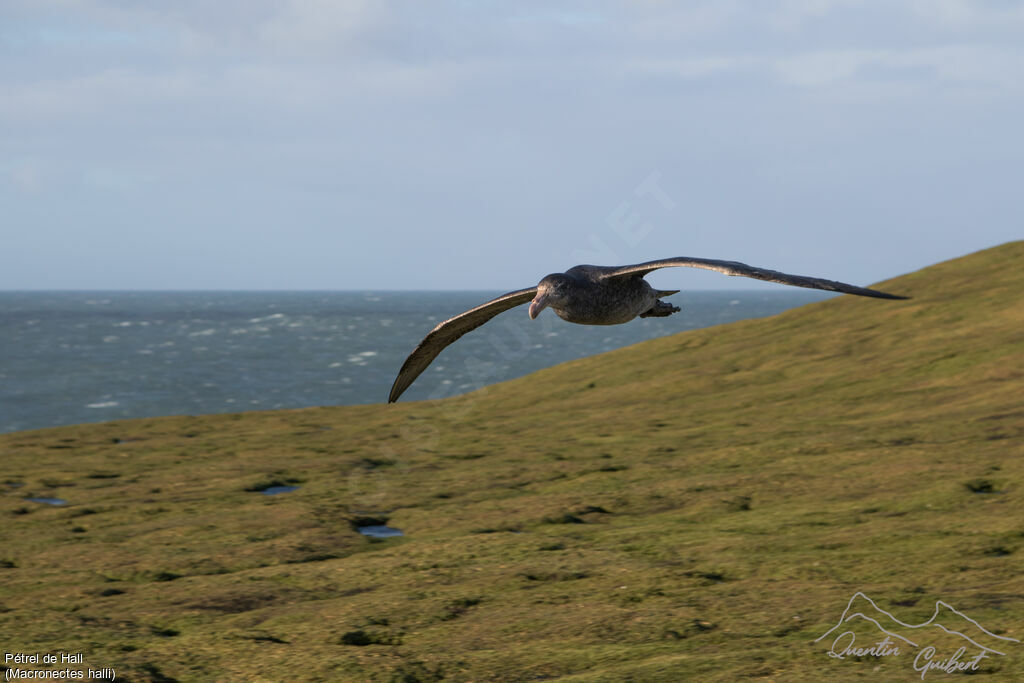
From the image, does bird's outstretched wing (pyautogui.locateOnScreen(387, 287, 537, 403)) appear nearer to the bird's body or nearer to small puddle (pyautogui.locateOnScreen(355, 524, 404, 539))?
the bird's body

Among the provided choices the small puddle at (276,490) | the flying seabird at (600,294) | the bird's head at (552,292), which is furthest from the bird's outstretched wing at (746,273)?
the small puddle at (276,490)

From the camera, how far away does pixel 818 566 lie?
8555 millimetres

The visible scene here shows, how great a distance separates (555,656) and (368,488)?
692 cm

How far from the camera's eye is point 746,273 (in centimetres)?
603

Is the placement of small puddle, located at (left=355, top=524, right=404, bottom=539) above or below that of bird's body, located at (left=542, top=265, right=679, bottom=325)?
below

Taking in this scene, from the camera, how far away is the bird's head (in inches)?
268

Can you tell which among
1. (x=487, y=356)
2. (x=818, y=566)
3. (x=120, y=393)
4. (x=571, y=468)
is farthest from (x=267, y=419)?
(x=487, y=356)

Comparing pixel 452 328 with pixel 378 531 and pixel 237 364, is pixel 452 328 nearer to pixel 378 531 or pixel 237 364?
pixel 378 531

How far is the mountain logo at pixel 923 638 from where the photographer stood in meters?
6.33

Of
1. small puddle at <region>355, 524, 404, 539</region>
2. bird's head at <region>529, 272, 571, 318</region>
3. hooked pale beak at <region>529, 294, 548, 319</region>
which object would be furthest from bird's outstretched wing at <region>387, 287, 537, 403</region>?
small puddle at <region>355, 524, 404, 539</region>

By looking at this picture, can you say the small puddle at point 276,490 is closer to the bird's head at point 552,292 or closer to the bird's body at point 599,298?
the bird's body at point 599,298

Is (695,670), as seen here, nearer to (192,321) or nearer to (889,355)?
(889,355)

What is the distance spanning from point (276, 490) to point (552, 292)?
8.07 meters

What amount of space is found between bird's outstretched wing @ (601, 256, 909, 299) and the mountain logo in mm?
2411
